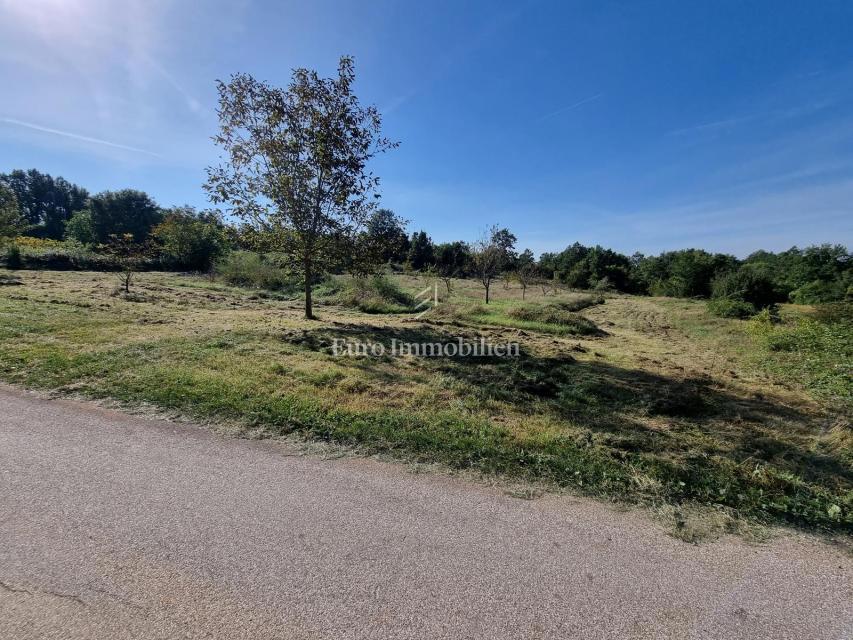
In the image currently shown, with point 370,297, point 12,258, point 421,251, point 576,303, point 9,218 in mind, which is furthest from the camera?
point 421,251

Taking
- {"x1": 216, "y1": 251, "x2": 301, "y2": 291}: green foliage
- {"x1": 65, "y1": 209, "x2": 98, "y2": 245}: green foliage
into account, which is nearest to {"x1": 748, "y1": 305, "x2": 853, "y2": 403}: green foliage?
{"x1": 216, "y1": 251, "x2": 301, "y2": 291}: green foliage

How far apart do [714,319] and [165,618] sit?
908 inches

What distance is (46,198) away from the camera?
192ft

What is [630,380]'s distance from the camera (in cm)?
709

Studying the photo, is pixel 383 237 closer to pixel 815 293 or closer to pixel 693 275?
pixel 815 293

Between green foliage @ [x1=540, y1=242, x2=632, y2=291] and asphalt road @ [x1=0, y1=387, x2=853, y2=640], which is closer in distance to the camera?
asphalt road @ [x1=0, y1=387, x2=853, y2=640]

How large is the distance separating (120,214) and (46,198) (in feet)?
88.2

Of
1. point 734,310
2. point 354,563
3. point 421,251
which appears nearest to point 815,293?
point 734,310

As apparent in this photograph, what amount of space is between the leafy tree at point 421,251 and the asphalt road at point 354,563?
49.8 m

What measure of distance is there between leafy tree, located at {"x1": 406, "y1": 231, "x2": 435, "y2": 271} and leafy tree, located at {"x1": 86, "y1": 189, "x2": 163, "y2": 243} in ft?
109

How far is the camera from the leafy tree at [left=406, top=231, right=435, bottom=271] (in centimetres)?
5284

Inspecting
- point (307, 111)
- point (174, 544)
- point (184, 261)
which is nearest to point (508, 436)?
point (174, 544)

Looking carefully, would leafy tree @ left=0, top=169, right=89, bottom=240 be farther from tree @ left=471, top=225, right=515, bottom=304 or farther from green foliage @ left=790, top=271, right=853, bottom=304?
green foliage @ left=790, top=271, right=853, bottom=304

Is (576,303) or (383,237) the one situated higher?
(383,237)
